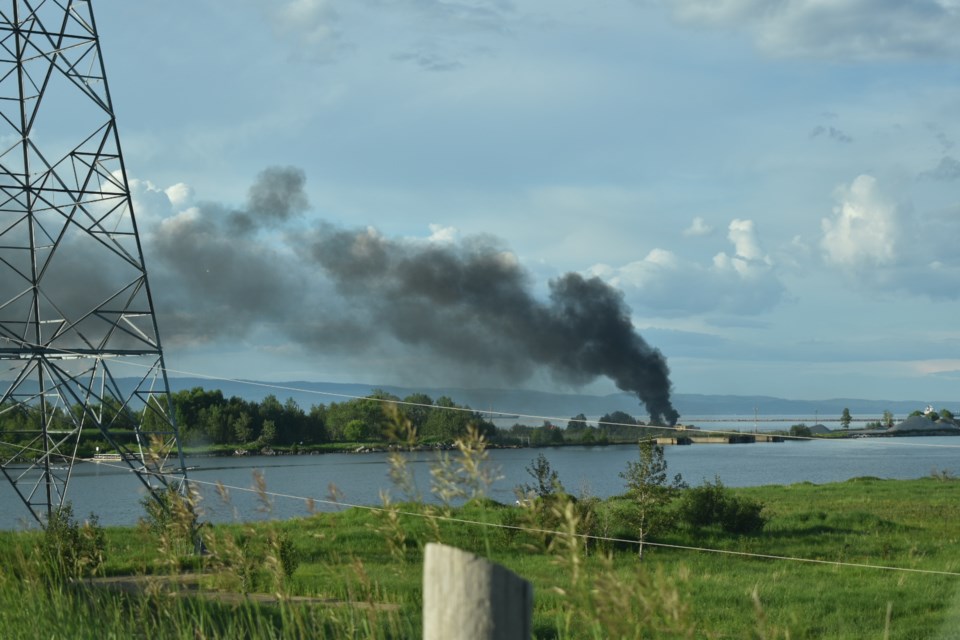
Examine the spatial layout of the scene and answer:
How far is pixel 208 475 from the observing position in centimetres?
4984

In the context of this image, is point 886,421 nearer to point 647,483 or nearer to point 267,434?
point 267,434

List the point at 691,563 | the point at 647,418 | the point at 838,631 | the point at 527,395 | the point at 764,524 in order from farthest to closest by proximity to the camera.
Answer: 1. the point at 527,395
2. the point at 647,418
3. the point at 764,524
4. the point at 691,563
5. the point at 838,631

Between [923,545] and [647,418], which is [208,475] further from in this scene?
[647,418]

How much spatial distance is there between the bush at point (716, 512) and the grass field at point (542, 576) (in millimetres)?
327

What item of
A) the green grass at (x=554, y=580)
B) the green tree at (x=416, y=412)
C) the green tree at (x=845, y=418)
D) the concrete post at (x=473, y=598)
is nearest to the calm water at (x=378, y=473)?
the green tree at (x=845, y=418)

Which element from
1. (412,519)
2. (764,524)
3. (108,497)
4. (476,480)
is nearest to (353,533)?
(412,519)

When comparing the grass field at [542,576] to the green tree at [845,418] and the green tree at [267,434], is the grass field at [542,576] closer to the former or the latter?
the green tree at [845,418]

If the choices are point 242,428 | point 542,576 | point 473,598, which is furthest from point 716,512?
point 242,428

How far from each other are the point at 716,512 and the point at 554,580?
645 inches

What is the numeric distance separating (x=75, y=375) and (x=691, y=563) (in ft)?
33.3

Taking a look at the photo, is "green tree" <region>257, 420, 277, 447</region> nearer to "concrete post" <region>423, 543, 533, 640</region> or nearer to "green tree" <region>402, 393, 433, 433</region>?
"green tree" <region>402, 393, 433, 433</region>

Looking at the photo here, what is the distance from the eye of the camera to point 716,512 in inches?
741

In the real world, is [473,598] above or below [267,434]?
above

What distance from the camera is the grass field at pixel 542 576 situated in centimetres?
301
